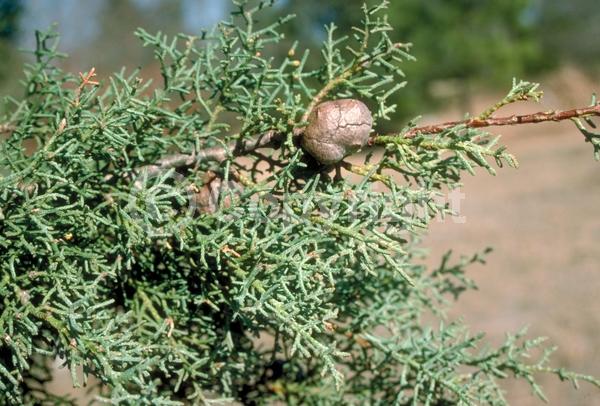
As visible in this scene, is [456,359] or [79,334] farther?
[456,359]

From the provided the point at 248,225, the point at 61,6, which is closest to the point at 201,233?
the point at 248,225

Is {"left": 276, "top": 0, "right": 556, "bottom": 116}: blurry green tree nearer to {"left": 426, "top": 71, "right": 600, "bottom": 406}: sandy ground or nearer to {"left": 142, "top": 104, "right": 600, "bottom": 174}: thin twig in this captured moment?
{"left": 426, "top": 71, "right": 600, "bottom": 406}: sandy ground

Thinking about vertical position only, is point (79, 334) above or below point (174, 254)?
below

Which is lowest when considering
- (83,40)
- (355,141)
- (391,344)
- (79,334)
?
(79,334)

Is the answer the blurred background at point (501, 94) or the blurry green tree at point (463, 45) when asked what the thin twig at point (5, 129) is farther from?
the blurry green tree at point (463, 45)

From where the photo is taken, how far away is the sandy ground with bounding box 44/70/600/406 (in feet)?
17.6

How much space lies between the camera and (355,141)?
1.52 meters

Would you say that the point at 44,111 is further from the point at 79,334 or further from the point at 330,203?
the point at 330,203

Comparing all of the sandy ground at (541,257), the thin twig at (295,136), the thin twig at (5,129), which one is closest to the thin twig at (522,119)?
the thin twig at (295,136)

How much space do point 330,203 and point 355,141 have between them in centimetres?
15

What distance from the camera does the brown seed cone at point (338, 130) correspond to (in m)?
1.51

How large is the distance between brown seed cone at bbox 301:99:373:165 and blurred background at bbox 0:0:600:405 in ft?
2.98

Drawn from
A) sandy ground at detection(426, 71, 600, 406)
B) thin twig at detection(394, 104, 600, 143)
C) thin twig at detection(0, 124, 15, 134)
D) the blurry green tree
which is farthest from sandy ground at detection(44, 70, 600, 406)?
the blurry green tree

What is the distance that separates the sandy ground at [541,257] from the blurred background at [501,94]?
0.02 meters
